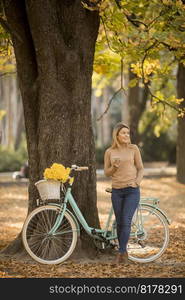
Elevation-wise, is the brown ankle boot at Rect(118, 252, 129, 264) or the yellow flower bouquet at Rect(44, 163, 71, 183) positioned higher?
the yellow flower bouquet at Rect(44, 163, 71, 183)

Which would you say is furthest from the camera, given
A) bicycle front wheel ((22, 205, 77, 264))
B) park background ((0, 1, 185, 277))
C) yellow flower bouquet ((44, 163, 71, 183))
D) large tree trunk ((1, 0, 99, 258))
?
large tree trunk ((1, 0, 99, 258))

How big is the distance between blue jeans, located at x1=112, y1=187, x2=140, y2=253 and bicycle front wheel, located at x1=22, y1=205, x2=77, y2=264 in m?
0.55

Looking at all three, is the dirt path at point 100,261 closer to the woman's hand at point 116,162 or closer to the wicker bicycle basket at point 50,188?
the wicker bicycle basket at point 50,188

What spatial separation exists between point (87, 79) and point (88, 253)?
2253 mm

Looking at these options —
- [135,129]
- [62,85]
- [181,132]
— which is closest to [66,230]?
Answer: [62,85]

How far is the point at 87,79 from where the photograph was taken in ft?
25.9

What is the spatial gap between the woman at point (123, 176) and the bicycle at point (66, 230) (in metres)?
0.28

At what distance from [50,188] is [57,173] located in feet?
0.64

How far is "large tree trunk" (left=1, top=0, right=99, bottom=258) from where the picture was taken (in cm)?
770

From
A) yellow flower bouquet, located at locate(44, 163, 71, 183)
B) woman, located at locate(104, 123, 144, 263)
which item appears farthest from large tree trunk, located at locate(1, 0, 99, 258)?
woman, located at locate(104, 123, 144, 263)

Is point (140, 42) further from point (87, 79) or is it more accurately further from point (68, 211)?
point (68, 211)

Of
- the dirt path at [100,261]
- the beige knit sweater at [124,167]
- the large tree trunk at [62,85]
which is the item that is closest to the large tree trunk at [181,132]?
the dirt path at [100,261]

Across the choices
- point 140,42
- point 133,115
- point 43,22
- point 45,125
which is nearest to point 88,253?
point 45,125

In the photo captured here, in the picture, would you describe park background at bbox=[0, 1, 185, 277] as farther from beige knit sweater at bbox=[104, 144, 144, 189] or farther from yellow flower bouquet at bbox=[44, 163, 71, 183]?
beige knit sweater at bbox=[104, 144, 144, 189]
